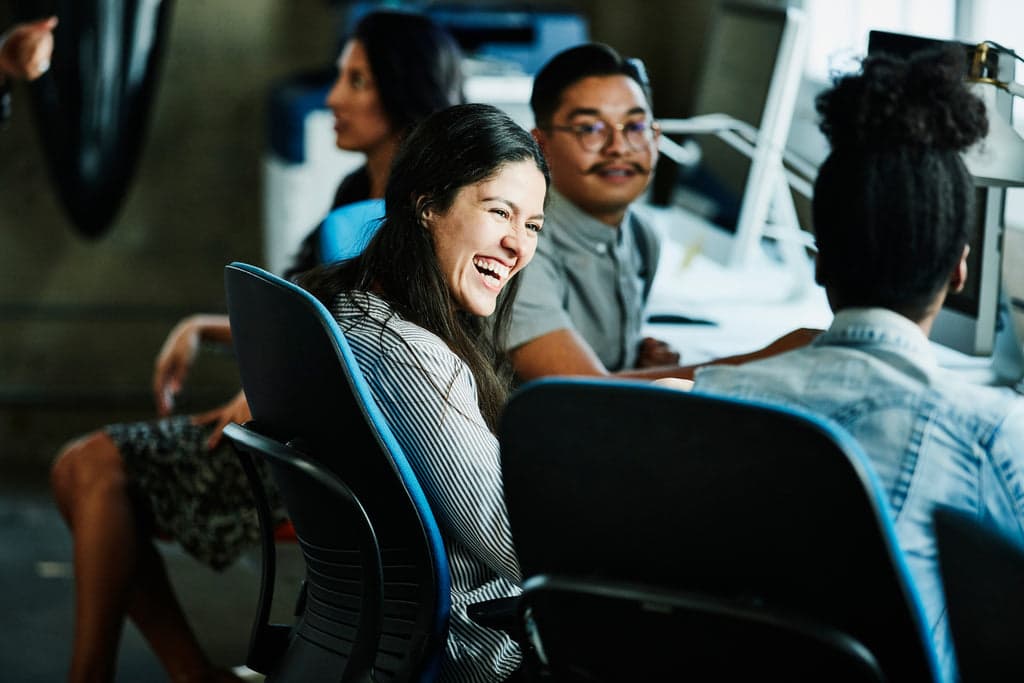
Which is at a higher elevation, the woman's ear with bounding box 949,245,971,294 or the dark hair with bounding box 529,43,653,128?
the dark hair with bounding box 529,43,653,128

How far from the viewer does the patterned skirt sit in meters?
1.99

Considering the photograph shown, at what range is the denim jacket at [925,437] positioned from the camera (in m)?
0.92

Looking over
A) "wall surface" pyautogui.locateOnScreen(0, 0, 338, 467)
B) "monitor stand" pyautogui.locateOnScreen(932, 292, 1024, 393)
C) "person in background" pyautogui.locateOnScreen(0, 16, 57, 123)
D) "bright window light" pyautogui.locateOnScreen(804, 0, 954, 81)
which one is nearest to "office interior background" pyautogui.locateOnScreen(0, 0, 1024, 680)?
"wall surface" pyautogui.locateOnScreen(0, 0, 338, 467)

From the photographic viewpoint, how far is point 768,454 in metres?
0.85

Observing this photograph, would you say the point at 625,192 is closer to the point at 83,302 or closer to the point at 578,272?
the point at 578,272

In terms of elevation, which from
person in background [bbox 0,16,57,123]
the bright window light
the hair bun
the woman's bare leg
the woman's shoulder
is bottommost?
the woman's bare leg

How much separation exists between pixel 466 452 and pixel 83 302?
10.2 feet

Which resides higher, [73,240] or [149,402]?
[73,240]

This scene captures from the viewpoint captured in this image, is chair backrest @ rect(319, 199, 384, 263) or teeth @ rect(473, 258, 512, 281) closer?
teeth @ rect(473, 258, 512, 281)

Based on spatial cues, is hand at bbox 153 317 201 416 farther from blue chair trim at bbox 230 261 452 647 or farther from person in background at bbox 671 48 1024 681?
person in background at bbox 671 48 1024 681

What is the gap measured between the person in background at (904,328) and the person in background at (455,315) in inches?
11.9

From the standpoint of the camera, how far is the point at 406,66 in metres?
2.15

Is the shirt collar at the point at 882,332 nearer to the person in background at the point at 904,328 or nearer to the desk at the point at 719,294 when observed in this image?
the person in background at the point at 904,328

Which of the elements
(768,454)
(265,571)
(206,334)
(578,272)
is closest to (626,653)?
(768,454)
